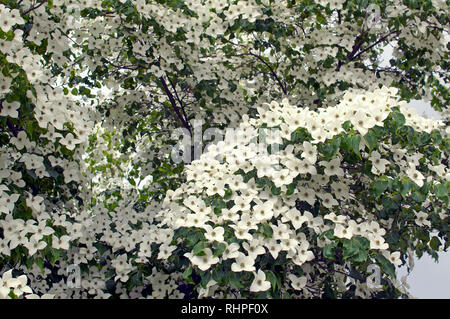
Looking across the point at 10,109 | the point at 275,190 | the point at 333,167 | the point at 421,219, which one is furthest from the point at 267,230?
the point at 10,109

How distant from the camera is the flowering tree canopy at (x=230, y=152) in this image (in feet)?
9.78

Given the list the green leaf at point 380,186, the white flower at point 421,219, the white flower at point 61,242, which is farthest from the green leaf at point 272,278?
the white flower at point 61,242

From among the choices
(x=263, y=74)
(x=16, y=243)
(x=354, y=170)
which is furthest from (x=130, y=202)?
(x=354, y=170)

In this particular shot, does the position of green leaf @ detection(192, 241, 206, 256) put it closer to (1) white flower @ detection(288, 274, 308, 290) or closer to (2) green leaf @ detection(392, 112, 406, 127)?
(1) white flower @ detection(288, 274, 308, 290)

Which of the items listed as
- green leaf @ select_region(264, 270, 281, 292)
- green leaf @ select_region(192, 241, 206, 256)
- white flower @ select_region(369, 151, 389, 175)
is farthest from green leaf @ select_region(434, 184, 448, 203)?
green leaf @ select_region(192, 241, 206, 256)

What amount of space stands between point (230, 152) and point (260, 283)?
920mm

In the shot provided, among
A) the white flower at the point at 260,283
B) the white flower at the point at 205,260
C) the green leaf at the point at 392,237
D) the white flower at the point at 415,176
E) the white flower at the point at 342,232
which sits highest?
the white flower at the point at 415,176

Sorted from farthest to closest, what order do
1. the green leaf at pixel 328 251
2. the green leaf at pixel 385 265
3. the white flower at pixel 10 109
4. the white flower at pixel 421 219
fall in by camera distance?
1. the white flower at pixel 421 219
2. the white flower at pixel 10 109
3. the green leaf at pixel 385 265
4. the green leaf at pixel 328 251

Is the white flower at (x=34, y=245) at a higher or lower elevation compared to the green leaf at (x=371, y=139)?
lower

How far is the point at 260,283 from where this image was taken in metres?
2.78

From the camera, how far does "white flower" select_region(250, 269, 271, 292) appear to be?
9.02 ft

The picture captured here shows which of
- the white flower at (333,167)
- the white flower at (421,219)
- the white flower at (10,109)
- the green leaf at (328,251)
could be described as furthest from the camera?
the white flower at (421,219)

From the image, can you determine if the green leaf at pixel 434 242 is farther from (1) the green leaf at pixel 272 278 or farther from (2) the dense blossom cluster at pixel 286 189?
(1) the green leaf at pixel 272 278

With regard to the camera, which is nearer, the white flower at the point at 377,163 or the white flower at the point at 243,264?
the white flower at the point at 243,264
